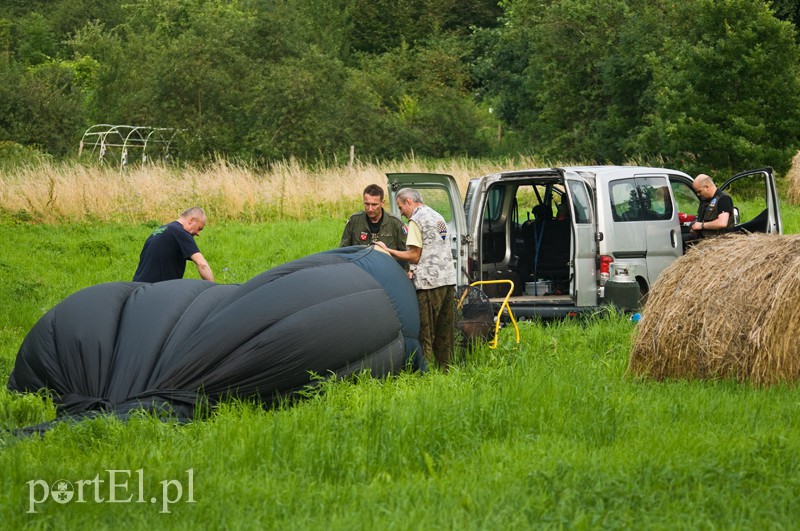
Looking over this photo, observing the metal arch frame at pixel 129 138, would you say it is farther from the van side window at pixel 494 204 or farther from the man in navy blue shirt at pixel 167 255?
the man in navy blue shirt at pixel 167 255

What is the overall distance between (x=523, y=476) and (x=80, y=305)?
4.49 m

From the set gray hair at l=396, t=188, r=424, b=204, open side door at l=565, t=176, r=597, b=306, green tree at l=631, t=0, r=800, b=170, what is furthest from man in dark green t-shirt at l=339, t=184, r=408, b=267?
green tree at l=631, t=0, r=800, b=170

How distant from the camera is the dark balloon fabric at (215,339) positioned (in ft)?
28.1

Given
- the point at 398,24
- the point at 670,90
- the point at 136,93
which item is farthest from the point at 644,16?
the point at 398,24

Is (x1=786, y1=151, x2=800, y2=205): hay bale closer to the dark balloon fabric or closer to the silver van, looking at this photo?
the silver van

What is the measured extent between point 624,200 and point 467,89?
1920 inches

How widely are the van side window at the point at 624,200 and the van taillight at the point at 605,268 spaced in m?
0.49

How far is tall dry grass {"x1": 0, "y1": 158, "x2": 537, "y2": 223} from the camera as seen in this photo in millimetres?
24828

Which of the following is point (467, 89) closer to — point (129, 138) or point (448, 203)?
point (129, 138)

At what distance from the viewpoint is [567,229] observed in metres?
14.5

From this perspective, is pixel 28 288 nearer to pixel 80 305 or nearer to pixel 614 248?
pixel 80 305

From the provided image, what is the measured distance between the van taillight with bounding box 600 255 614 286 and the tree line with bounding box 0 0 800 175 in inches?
797

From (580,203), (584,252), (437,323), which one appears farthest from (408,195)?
(580,203)

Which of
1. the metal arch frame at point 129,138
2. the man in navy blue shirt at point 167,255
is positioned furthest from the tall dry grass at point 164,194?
the man in navy blue shirt at point 167,255
